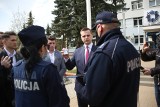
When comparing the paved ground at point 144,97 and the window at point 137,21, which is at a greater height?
the window at point 137,21

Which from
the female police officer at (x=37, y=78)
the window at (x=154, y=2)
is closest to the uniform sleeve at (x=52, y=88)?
the female police officer at (x=37, y=78)

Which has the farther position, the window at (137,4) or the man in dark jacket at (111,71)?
the window at (137,4)

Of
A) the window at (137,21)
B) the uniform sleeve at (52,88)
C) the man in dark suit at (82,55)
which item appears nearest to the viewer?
the uniform sleeve at (52,88)

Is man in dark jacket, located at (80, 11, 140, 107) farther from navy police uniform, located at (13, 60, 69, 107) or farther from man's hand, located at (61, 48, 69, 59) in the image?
man's hand, located at (61, 48, 69, 59)

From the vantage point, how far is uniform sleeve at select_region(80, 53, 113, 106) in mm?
2854

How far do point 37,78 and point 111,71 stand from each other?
2.59ft

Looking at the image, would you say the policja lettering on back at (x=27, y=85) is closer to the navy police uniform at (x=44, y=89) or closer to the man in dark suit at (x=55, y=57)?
the navy police uniform at (x=44, y=89)

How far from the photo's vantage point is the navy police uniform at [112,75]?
2.87 metres

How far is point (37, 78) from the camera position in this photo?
284 cm

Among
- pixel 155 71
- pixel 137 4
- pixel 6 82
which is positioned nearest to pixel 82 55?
pixel 155 71

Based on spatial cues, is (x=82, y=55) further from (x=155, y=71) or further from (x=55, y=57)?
(x=155, y=71)

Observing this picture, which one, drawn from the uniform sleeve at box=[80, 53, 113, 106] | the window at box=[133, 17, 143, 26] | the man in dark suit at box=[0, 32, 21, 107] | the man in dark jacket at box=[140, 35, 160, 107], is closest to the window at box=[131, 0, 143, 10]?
the window at box=[133, 17, 143, 26]

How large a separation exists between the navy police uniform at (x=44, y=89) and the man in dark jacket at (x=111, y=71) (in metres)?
0.32

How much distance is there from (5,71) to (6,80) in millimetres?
→ 184
